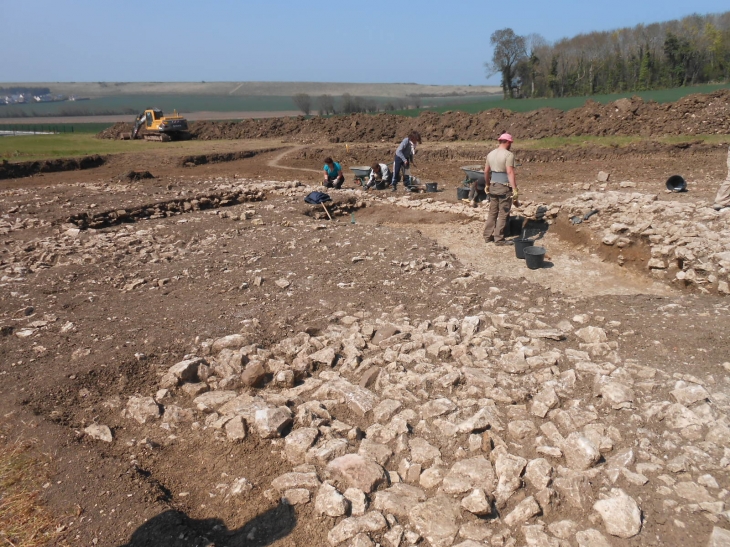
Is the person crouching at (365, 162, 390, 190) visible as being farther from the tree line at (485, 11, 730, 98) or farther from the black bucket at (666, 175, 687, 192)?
the tree line at (485, 11, 730, 98)

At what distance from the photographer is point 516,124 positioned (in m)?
21.3

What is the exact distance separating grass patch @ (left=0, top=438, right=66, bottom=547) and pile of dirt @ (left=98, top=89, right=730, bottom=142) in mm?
19821

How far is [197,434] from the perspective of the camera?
3.71 m

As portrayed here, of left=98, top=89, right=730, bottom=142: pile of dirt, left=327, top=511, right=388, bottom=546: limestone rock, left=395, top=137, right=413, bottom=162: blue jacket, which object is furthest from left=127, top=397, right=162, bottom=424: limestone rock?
left=98, top=89, right=730, bottom=142: pile of dirt

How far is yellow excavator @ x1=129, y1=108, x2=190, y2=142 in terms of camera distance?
26.3m

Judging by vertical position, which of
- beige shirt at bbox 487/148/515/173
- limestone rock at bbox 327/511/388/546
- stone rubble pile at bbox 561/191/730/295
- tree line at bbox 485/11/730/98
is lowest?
limestone rock at bbox 327/511/388/546

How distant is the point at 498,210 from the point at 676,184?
15.7 feet

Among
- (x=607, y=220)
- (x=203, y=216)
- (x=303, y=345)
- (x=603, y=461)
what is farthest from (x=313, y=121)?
(x=603, y=461)

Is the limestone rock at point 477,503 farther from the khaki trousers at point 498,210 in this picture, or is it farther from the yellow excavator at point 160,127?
the yellow excavator at point 160,127

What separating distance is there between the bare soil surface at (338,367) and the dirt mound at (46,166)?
34.1 feet

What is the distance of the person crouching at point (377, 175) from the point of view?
12719mm

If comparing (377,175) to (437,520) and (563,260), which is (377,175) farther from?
(437,520)

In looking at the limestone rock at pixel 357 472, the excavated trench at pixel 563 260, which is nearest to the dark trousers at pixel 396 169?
the excavated trench at pixel 563 260

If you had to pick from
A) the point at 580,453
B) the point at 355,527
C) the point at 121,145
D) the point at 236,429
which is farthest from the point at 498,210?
the point at 121,145
